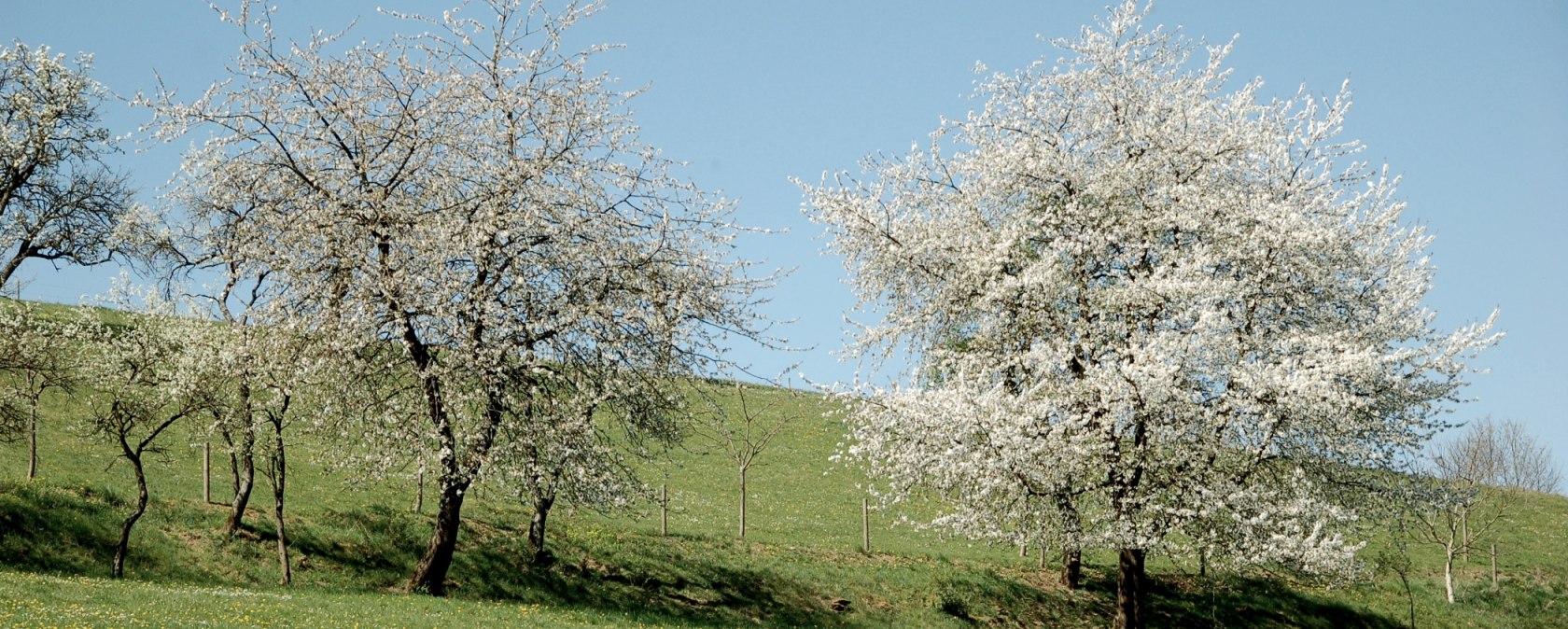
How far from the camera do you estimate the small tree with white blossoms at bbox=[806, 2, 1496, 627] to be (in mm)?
21031

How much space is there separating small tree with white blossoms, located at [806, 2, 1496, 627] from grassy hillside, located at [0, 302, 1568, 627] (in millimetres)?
5221

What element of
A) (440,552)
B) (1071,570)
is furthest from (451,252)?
(1071,570)

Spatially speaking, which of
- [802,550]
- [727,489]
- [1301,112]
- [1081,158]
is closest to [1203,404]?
[1081,158]

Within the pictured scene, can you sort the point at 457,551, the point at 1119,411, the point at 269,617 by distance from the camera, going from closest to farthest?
1. the point at 269,617
2. the point at 1119,411
3. the point at 457,551

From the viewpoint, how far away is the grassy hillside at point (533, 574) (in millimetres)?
20188

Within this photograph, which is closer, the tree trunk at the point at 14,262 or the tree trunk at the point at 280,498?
the tree trunk at the point at 280,498

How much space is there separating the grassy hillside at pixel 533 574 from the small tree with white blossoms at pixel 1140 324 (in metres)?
5.22

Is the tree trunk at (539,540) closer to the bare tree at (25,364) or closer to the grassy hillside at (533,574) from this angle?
the grassy hillside at (533,574)

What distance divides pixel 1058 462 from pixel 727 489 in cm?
2377

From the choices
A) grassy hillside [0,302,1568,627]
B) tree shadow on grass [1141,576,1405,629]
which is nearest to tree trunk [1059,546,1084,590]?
grassy hillside [0,302,1568,627]

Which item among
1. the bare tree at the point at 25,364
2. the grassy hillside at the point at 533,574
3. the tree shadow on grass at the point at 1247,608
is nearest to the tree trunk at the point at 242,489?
the grassy hillside at the point at 533,574

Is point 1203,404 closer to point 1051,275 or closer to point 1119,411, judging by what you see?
point 1119,411

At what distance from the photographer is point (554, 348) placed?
22922mm

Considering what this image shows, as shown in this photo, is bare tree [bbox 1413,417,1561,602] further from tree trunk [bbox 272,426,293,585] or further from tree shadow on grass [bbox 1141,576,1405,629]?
tree trunk [bbox 272,426,293,585]
